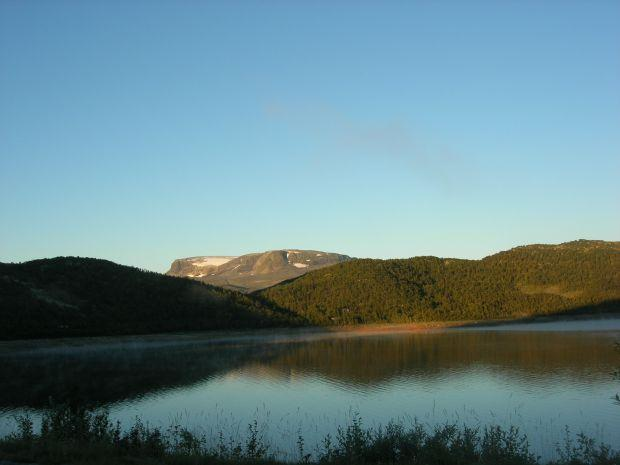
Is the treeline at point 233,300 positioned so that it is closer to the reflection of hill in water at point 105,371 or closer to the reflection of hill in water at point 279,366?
the reflection of hill in water at point 105,371

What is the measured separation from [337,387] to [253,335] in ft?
287

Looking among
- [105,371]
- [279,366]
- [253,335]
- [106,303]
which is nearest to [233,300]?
[253,335]

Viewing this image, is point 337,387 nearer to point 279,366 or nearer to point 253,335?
point 279,366

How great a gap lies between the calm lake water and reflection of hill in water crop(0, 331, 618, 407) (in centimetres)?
12

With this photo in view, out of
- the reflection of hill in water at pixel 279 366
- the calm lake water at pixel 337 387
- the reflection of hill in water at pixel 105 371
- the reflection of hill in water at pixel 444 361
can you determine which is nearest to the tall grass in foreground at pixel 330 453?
the calm lake water at pixel 337 387

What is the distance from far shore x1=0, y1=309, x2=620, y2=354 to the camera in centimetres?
8988


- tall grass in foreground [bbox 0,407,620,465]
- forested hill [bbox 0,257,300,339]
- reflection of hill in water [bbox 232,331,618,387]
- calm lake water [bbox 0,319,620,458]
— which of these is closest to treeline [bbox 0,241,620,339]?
forested hill [bbox 0,257,300,339]

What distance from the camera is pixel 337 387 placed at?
148 ft

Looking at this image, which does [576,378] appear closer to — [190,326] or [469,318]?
[190,326]

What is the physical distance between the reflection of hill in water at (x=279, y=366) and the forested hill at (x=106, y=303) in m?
16.9

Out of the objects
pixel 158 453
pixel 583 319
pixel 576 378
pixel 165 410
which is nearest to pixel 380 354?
pixel 576 378

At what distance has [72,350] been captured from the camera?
292ft

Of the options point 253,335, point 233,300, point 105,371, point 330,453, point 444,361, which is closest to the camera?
point 330,453

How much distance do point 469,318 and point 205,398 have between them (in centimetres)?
13458
